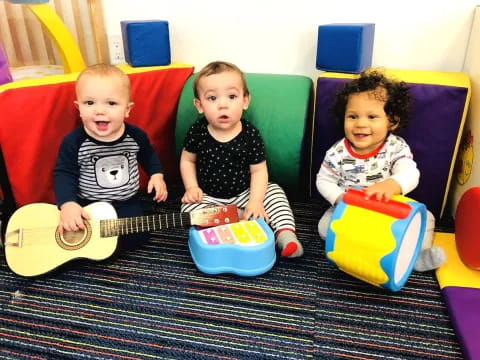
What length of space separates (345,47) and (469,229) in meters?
0.70

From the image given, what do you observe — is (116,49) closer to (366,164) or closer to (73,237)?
(73,237)

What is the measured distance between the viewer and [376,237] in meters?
1.10

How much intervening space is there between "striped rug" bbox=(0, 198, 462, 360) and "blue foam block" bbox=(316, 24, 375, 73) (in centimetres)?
68

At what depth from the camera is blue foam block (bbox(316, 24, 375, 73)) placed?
1.44 metres

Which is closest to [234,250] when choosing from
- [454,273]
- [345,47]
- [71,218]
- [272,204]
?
[272,204]

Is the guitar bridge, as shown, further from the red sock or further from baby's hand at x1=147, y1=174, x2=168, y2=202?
the red sock

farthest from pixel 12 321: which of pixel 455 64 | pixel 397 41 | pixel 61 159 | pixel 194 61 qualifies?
pixel 455 64

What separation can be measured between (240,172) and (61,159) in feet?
1.94

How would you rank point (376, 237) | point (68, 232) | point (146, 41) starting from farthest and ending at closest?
point (146, 41) → point (68, 232) → point (376, 237)

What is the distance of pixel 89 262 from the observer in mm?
1364

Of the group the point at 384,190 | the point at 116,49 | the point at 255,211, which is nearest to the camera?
the point at 384,190

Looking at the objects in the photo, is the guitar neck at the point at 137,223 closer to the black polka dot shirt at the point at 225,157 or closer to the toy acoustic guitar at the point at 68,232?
the toy acoustic guitar at the point at 68,232

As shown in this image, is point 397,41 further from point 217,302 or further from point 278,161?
point 217,302

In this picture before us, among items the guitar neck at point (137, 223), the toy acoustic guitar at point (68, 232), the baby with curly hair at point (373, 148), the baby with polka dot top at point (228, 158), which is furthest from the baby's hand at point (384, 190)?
the guitar neck at point (137, 223)
